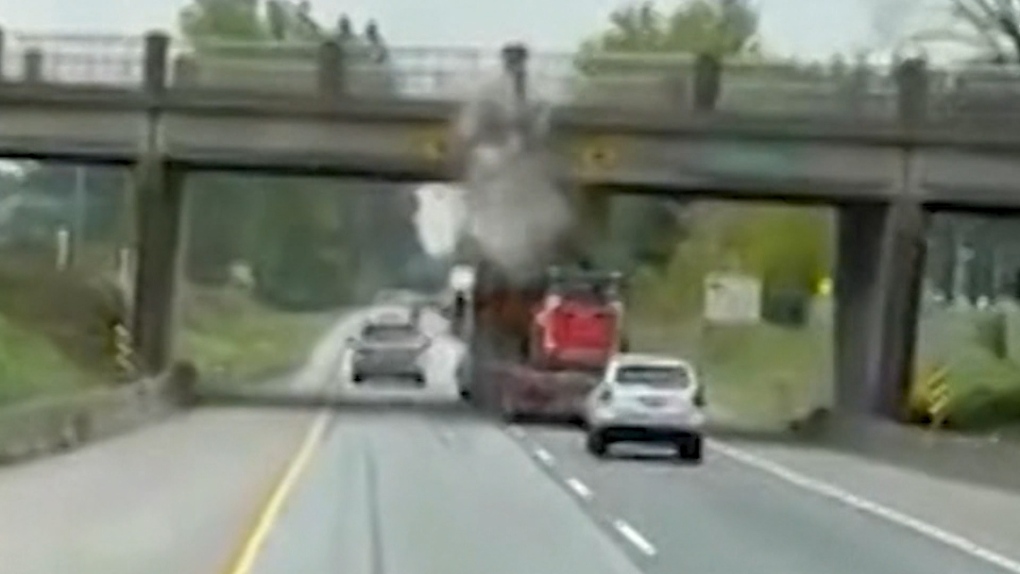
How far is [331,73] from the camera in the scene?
2489 inches

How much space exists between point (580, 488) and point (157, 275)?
99.6 feet

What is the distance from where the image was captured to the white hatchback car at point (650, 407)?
155ft

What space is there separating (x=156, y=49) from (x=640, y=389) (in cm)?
1961

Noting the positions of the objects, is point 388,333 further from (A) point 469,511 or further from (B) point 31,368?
(A) point 469,511

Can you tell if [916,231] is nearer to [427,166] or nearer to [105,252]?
[427,166]

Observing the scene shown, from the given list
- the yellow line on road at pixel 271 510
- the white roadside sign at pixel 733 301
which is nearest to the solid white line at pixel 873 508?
the yellow line on road at pixel 271 510

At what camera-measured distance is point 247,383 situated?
3543 inches

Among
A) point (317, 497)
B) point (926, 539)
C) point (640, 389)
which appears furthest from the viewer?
point (640, 389)

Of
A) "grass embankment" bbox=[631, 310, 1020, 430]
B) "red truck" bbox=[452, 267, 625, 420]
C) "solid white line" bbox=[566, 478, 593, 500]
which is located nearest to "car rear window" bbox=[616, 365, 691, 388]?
"solid white line" bbox=[566, 478, 593, 500]

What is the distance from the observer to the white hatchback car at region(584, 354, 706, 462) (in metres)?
47.3

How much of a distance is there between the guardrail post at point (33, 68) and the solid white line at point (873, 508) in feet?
59.2

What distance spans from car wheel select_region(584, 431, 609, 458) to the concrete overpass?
1245cm

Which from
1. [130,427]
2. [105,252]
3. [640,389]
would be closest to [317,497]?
[640,389]

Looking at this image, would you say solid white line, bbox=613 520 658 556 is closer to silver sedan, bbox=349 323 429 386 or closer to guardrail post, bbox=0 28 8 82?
guardrail post, bbox=0 28 8 82
